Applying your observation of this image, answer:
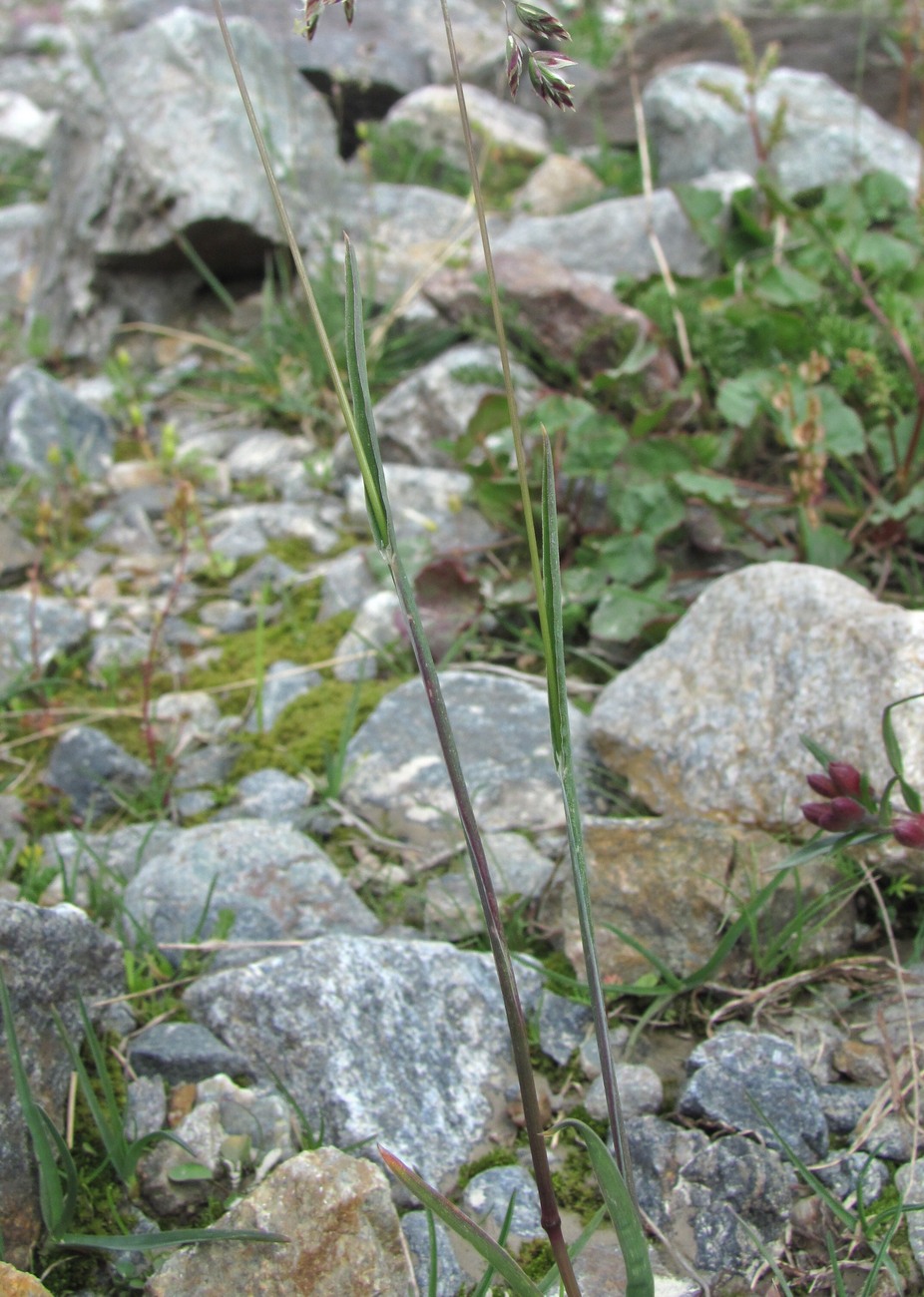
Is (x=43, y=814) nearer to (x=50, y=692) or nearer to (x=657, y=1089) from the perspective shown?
(x=50, y=692)

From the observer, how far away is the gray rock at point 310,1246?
1.11m

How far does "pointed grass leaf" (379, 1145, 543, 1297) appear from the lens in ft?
2.98

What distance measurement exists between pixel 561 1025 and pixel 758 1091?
303 millimetres

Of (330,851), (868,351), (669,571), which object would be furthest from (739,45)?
(330,851)

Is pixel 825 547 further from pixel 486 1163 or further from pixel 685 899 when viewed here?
pixel 486 1163

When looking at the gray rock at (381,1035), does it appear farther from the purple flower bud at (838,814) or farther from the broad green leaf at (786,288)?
the broad green leaf at (786,288)

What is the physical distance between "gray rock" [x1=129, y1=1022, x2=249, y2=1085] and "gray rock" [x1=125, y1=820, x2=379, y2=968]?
7.6 inches

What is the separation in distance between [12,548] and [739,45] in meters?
2.38

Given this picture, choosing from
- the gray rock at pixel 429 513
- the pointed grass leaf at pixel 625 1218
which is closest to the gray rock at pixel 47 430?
the gray rock at pixel 429 513

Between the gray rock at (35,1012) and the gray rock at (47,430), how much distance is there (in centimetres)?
223

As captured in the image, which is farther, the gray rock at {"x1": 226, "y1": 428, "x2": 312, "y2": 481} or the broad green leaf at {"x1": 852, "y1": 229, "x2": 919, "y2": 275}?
the gray rock at {"x1": 226, "y1": 428, "x2": 312, "y2": 481}

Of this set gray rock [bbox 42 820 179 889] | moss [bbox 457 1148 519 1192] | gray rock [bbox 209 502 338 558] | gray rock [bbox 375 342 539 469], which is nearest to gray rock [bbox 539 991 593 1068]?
moss [bbox 457 1148 519 1192]

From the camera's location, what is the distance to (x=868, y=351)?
2.47m

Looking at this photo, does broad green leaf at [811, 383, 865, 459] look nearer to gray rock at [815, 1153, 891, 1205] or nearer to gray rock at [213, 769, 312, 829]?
gray rock at [213, 769, 312, 829]
